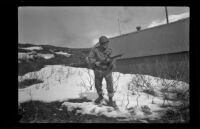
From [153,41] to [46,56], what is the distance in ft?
8.21

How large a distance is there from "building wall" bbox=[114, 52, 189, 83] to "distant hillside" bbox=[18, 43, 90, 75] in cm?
90

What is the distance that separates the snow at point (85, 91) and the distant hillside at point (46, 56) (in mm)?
117

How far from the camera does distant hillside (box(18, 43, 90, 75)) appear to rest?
5.69 meters

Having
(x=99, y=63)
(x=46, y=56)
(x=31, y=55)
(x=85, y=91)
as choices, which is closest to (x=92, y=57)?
(x=99, y=63)

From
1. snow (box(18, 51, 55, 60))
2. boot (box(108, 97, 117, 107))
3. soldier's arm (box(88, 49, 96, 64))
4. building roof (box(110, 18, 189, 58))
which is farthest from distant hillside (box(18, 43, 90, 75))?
boot (box(108, 97, 117, 107))

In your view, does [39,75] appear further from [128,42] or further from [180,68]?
[180,68]

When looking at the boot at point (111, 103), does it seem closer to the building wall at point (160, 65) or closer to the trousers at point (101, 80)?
the trousers at point (101, 80)

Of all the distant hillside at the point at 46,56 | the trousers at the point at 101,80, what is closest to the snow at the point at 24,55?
the distant hillside at the point at 46,56

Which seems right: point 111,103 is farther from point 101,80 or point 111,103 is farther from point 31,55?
point 31,55

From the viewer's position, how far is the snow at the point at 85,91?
18.2ft

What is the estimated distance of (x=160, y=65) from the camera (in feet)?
19.3
